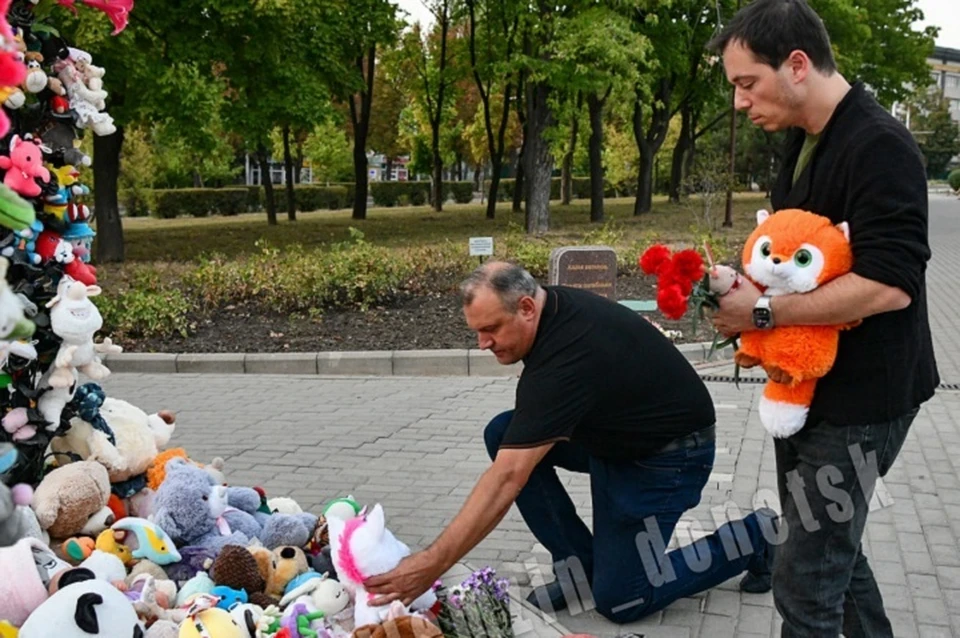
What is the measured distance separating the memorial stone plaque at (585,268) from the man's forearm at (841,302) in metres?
7.21

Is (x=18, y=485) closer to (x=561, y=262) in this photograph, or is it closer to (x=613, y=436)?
(x=613, y=436)

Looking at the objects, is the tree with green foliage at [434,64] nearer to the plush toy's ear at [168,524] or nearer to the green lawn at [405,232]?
the green lawn at [405,232]

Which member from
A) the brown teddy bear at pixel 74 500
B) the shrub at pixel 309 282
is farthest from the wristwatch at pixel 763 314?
the shrub at pixel 309 282

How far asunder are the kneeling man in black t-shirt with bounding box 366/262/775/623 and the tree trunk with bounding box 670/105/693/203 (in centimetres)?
3598

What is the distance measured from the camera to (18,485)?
12.1 ft

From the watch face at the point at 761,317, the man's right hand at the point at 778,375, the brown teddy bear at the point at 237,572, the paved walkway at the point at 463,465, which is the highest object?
the watch face at the point at 761,317

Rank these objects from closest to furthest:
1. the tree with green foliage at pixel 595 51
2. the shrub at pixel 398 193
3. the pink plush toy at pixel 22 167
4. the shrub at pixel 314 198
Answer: the pink plush toy at pixel 22 167 → the tree with green foliage at pixel 595 51 → the shrub at pixel 314 198 → the shrub at pixel 398 193

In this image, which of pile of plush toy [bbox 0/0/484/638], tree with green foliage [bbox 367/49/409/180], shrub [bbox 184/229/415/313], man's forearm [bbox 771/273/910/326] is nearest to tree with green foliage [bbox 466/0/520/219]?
tree with green foliage [bbox 367/49/409/180]

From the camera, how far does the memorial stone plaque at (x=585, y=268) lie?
9.80 metres

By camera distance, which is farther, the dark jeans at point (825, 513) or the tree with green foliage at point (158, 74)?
the tree with green foliage at point (158, 74)

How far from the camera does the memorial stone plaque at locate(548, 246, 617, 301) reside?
9.80 meters

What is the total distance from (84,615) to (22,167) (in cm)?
167

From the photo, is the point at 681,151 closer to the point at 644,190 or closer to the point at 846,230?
the point at 644,190

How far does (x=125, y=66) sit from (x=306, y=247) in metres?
6.27
